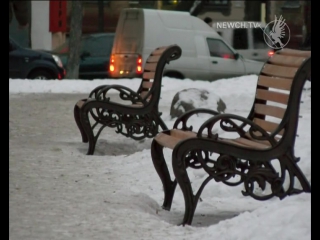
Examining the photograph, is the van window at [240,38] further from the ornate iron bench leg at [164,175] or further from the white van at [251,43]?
the ornate iron bench leg at [164,175]

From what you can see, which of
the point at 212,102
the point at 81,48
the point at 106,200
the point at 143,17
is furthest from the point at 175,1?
the point at 106,200

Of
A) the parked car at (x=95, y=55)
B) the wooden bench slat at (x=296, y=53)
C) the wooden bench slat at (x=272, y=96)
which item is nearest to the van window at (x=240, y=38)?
the parked car at (x=95, y=55)

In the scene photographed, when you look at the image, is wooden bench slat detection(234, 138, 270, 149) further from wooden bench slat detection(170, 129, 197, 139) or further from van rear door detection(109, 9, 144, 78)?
van rear door detection(109, 9, 144, 78)

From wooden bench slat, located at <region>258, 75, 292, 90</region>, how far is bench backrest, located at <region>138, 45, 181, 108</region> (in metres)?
2.69

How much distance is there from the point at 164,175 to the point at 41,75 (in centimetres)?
1883

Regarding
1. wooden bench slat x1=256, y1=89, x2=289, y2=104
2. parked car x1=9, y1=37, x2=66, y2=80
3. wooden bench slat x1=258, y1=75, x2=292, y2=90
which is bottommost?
parked car x1=9, y1=37, x2=66, y2=80

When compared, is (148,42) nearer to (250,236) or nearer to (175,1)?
(250,236)

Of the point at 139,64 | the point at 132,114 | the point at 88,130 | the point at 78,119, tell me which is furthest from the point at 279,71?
the point at 139,64

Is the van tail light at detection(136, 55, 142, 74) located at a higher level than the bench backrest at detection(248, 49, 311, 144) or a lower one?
lower

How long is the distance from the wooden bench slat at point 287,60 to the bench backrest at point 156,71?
2769mm

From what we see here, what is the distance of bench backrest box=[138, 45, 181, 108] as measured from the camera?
10375mm

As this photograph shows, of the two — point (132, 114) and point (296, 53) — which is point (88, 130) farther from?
point (296, 53)

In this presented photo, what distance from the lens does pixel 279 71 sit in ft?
24.2

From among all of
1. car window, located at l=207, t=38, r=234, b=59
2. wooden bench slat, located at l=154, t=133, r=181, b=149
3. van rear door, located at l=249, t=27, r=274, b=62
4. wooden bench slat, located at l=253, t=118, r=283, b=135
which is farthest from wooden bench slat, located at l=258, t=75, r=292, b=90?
van rear door, located at l=249, t=27, r=274, b=62
